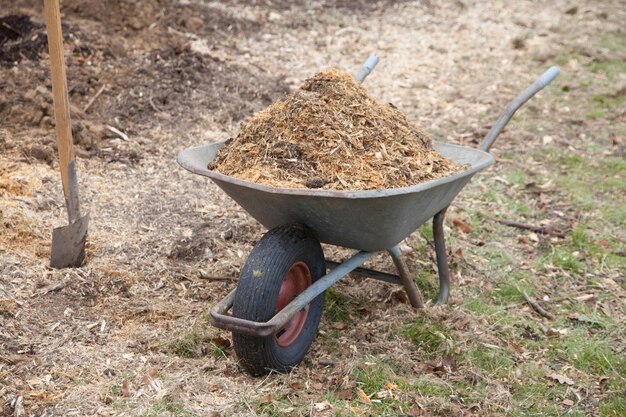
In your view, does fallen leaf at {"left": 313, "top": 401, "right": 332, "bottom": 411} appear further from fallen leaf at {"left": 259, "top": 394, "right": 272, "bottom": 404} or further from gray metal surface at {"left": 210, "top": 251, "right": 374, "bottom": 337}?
gray metal surface at {"left": 210, "top": 251, "right": 374, "bottom": 337}

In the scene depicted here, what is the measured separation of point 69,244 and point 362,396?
1862mm

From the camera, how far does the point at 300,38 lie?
28.7 feet

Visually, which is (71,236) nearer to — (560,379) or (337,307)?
(337,307)

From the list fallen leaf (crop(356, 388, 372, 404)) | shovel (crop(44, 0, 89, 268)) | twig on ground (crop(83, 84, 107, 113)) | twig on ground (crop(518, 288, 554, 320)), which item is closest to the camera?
fallen leaf (crop(356, 388, 372, 404))

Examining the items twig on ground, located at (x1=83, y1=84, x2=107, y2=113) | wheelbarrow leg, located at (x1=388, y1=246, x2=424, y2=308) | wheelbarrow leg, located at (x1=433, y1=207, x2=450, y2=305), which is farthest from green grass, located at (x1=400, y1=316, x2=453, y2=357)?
twig on ground, located at (x1=83, y1=84, x2=107, y2=113)

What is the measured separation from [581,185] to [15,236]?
426cm

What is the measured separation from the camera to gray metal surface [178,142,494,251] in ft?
10.5

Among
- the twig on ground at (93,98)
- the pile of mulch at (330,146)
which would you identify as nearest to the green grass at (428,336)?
the pile of mulch at (330,146)

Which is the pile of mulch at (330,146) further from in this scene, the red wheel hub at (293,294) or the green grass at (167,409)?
the green grass at (167,409)

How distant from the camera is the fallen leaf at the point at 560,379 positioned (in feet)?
12.7

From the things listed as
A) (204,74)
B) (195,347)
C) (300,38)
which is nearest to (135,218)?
(195,347)

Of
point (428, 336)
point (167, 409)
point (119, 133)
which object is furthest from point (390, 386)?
point (119, 133)

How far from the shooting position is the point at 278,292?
11.1ft

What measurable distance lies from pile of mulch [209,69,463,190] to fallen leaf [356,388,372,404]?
925 mm
